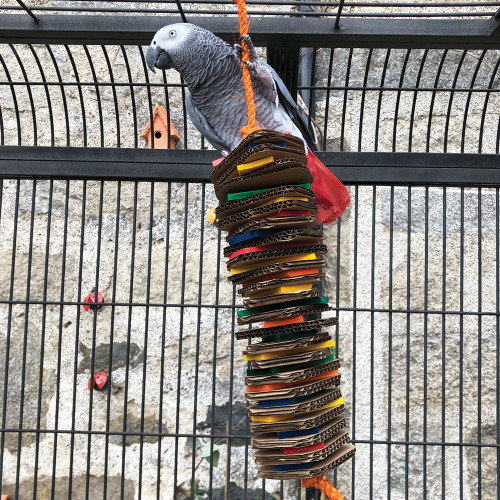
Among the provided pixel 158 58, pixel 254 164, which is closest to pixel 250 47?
pixel 254 164

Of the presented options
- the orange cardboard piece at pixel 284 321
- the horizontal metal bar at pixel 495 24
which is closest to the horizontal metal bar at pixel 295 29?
the horizontal metal bar at pixel 495 24

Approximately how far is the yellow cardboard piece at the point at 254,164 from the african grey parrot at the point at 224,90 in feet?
1.23

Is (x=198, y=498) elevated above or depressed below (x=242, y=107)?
below

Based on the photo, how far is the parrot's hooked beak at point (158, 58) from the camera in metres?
1.45

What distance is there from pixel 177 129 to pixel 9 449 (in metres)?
2.00

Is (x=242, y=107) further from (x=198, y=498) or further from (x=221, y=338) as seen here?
(x=198, y=498)

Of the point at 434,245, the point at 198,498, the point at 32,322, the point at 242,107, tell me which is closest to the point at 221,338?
the point at 198,498

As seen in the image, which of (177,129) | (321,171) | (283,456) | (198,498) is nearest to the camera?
(283,456)

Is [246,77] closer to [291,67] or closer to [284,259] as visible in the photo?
[284,259]

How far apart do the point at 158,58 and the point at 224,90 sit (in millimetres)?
202

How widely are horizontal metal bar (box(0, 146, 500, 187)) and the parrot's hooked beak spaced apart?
424 mm

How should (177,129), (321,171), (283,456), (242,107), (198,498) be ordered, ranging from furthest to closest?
(177,129) < (198,498) < (242,107) < (321,171) < (283,456)

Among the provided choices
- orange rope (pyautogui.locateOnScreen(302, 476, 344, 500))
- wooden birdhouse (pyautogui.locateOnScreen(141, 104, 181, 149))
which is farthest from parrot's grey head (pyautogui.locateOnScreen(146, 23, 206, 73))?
wooden birdhouse (pyautogui.locateOnScreen(141, 104, 181, 149))

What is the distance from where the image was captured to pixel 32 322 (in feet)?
9.68
